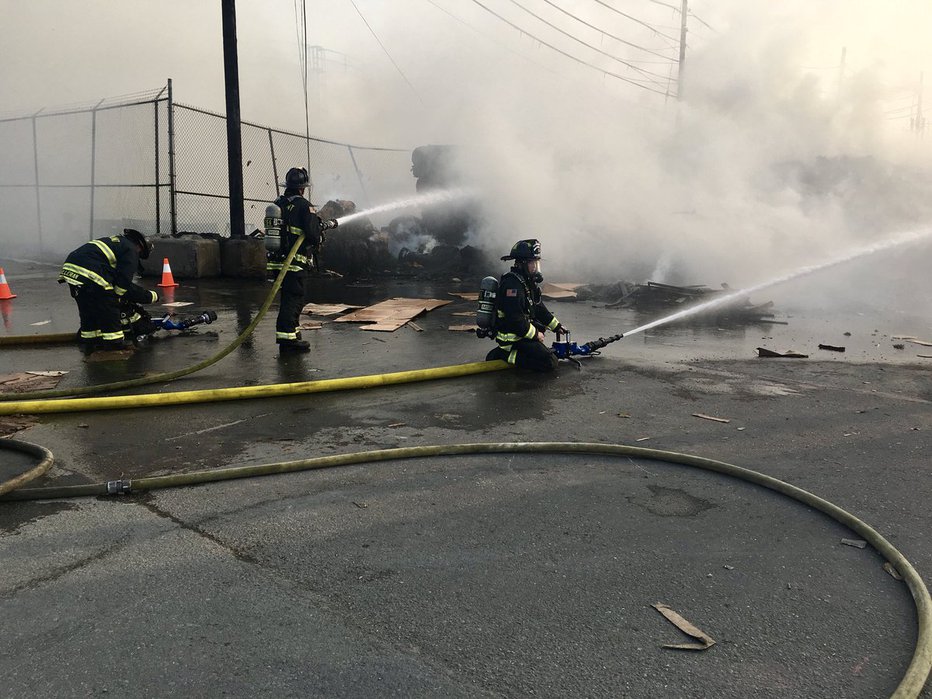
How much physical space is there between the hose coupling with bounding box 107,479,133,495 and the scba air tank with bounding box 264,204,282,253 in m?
4.16

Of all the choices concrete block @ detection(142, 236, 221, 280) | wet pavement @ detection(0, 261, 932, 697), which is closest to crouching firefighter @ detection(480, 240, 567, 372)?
wet pavement @ detection(0, 261, 932, 697)

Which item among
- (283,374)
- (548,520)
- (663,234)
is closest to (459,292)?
(663,234)

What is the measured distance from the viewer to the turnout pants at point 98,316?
6.59m

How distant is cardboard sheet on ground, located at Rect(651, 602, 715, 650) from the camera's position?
2268 millimetres

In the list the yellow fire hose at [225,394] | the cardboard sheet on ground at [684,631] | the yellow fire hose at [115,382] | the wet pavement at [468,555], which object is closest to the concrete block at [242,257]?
the yellow fire hose at [115,382]

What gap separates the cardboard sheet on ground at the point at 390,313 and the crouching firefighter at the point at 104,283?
2.85 m

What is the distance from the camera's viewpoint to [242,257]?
13.4 meters

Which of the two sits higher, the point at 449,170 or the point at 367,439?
the point at 449,170

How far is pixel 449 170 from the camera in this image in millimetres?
17656

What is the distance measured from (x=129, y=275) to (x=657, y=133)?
13.3 metres

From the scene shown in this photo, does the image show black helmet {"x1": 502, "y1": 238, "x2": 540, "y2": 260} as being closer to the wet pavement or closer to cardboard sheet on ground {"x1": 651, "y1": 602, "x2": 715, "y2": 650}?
the wet pavement

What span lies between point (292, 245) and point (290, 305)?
62cm

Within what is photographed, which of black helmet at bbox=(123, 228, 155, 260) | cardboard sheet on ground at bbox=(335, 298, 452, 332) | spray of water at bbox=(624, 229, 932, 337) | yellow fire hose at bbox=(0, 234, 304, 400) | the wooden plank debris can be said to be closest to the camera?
yellow fire hose at bbox=(0, 234, 304, 400)

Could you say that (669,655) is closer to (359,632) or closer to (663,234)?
(359,632)
